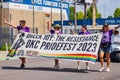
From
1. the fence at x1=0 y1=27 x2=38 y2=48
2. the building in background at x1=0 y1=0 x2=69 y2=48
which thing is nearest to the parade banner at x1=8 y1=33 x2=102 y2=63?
the fence at x1=0 y1=27 x2=38 y2=48

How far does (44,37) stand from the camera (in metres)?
15.5

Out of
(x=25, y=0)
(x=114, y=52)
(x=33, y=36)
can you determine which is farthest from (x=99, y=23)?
(x=33, y=36)

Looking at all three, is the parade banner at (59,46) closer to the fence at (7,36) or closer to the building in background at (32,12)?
the fence at (7,36)

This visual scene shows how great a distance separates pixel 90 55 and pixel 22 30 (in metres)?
2.88

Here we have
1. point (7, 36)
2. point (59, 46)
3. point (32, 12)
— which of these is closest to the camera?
point (59, 46)

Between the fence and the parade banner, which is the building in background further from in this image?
the parade banner

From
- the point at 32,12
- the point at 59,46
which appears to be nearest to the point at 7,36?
the point at 59,46

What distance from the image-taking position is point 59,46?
15.2m

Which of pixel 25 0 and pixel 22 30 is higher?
pixel 25 0

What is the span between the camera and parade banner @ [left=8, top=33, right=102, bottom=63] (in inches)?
575

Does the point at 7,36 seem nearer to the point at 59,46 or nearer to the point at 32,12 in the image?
the point at 59,46

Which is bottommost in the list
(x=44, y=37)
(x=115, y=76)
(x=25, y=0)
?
(x=115, y=76)

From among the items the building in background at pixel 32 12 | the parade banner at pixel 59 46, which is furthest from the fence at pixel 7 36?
the parade banner at pixel 59 46

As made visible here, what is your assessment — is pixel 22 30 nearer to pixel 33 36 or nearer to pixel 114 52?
pixel 33 36
